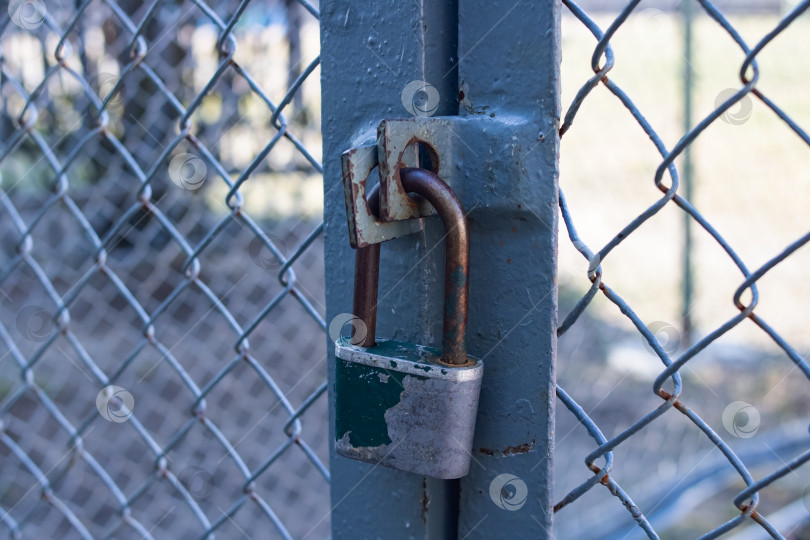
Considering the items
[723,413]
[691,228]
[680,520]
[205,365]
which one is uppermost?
[691,228]

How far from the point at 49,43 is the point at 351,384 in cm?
305

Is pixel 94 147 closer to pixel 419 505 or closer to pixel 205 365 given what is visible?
pixel 205 365

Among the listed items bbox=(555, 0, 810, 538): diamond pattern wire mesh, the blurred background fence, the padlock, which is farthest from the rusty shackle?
the blurred background fence

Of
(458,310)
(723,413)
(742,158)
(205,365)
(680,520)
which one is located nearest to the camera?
(458,310)

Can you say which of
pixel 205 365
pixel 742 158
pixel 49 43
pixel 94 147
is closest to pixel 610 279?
pixel 742 158

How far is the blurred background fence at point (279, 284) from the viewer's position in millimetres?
2379

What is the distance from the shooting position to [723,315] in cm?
356
